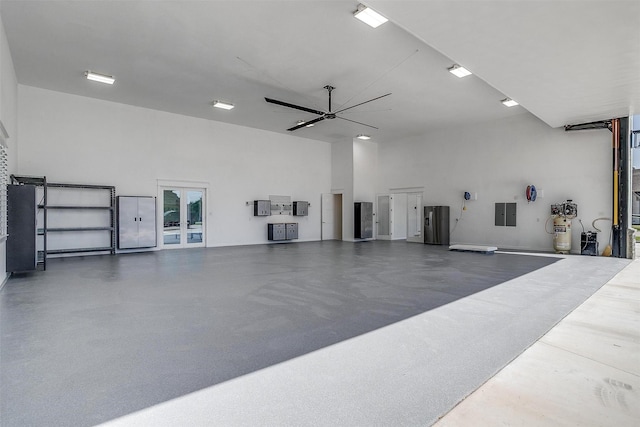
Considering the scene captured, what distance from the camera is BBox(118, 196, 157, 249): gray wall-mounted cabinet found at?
883cm

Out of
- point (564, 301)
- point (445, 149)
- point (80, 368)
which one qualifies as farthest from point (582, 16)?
point (445, 149)

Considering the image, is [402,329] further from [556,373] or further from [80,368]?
[80,368]

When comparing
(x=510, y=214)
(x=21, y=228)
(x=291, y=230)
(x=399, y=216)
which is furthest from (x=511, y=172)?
(x=21, y=228)

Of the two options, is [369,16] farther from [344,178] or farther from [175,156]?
[344,178]

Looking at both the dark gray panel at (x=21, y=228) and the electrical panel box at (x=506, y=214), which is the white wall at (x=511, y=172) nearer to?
the electrical panel box at (x=506, y=214)

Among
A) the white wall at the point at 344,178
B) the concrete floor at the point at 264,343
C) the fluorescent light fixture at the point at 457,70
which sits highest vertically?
the fluorescent light fixture at the point at 457,70

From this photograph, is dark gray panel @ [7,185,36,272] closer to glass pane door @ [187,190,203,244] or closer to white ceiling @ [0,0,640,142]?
white ceiling @ [0,0,640,142]

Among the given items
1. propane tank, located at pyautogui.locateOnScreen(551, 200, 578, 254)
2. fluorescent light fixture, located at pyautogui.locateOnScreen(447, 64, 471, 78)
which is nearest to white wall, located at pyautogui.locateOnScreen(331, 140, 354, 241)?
fluorescent light fixture, located at pyautogui.locateOnScreen(447, 64, 471, 78)

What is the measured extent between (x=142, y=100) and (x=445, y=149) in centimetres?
947

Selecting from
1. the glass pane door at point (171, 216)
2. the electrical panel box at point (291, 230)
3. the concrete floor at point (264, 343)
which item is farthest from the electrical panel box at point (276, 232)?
the concrete floor at point (264, 343)

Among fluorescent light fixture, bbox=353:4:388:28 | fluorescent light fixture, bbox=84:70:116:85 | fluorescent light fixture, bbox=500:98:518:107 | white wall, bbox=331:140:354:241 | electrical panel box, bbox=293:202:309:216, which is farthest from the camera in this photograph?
white wall, bbox=331:140:354:241

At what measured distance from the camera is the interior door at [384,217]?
1340cm

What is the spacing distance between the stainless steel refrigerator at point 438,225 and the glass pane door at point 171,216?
27.1ft

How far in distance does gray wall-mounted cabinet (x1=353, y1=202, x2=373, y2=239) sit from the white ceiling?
451 centimetres
